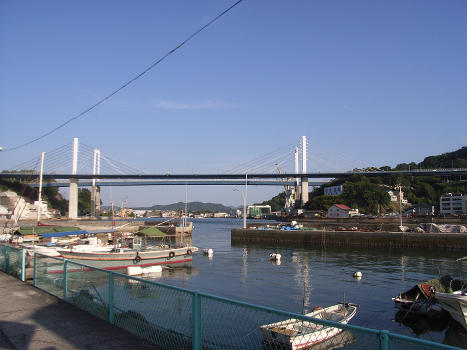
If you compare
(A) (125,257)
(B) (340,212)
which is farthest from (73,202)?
(A) (125,257)

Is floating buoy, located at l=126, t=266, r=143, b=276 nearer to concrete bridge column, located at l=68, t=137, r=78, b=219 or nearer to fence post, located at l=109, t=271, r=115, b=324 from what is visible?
fence post, located at l=109, t=271, r=115, b=324

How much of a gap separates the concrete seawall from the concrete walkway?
41.2m

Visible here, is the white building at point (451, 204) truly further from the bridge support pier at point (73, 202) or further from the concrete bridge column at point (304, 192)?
the bridge support pier at point (73, 202)

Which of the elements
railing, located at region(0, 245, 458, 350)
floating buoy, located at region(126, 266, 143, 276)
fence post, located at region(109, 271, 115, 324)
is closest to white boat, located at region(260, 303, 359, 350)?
railing, located at region(0, 245, 458, 350)

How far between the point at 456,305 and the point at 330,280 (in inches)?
397

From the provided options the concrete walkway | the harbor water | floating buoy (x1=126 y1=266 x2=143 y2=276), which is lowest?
the harbor water

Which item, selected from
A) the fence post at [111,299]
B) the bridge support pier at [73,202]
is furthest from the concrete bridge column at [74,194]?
the fence post at [111,299]

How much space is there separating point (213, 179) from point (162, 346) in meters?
98.0

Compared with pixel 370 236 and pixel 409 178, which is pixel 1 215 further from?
pixel 409 178

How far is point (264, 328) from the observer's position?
32.8ft

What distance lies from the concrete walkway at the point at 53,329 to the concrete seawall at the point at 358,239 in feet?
135

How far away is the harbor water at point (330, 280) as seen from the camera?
47.9 ft

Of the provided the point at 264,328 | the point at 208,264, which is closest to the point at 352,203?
the point at 208,264

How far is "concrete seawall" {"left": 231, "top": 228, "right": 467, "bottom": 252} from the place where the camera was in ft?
136
